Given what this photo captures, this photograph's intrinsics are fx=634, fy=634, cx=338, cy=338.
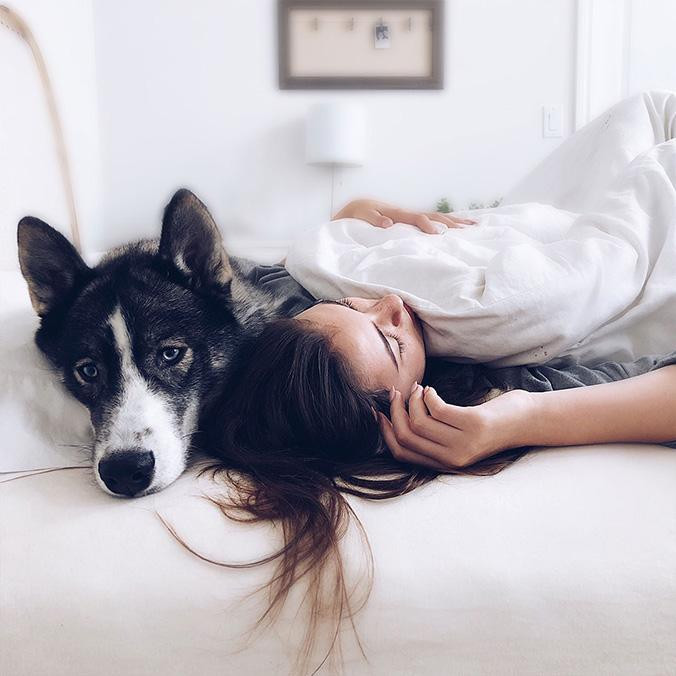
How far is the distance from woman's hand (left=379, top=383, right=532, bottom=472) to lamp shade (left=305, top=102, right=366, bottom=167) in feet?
7.31

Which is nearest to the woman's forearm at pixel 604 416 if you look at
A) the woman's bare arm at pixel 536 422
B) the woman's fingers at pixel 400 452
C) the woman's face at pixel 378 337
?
the woman's bare arm at pixel 536 422

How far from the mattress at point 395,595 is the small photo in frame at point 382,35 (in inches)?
110

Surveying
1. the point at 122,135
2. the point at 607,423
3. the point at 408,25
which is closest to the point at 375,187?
the point at 408,25

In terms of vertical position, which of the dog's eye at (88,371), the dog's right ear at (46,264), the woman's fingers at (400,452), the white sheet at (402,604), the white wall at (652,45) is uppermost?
the white wall at (652,45)

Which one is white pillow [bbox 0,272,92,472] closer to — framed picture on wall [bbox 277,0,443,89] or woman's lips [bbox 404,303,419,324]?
woman's lips [bbox 404,303,419,324]

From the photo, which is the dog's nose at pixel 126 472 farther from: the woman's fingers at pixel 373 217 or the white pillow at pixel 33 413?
the woman's fingers at pixel 373 217

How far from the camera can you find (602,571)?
1.97 ft

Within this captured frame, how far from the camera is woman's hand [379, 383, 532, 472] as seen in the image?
30.8 inches

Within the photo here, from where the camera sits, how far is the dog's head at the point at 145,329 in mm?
799

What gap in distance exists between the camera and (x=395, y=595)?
1.96ft

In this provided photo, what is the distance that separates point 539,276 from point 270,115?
2.43m

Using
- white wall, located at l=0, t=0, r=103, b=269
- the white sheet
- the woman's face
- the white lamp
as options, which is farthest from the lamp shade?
the white sheet

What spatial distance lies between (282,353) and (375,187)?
2.37 meters

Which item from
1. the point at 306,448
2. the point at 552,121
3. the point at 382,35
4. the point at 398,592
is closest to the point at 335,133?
the point at 382,35
